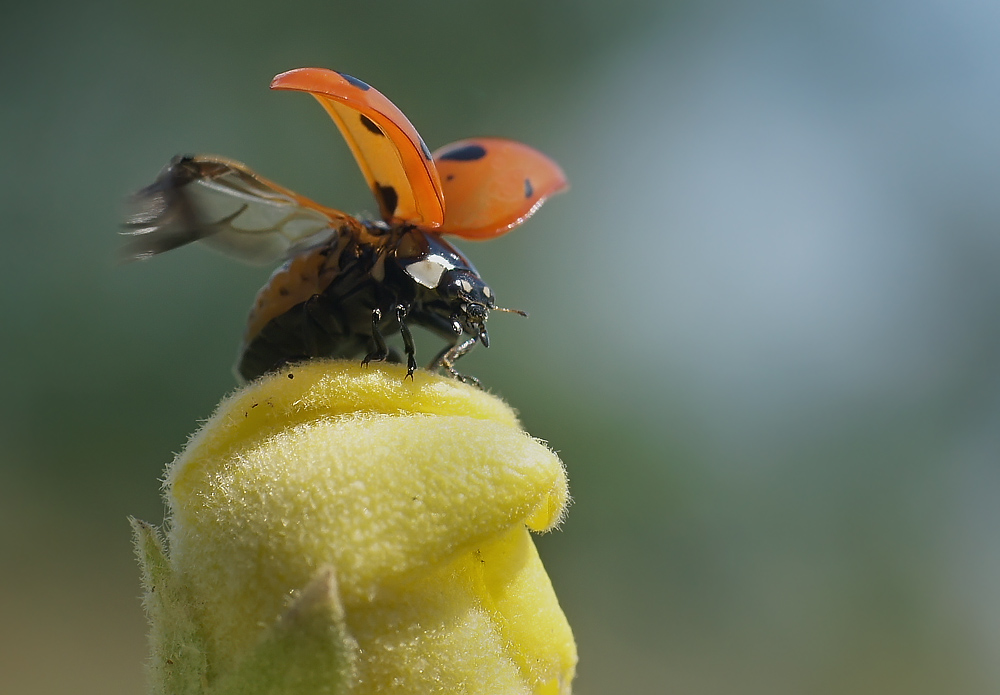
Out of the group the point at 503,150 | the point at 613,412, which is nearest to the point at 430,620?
the point at 503,150

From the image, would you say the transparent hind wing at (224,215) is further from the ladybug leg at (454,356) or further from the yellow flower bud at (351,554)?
the yellow flower bud at (351,554)

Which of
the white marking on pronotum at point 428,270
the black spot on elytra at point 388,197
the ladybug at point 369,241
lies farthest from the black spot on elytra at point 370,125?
the white marking on pronotum at point 428,270

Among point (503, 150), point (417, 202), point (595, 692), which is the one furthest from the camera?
point (595, 692)

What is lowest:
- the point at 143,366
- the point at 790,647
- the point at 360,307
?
the point at 790,647

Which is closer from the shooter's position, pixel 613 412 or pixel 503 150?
pixel 503 150

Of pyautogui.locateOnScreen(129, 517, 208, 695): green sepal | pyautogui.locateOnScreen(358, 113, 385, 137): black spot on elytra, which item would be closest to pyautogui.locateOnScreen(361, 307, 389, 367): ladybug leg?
pyautogui.locateOnScreen(358, 113, 385, 137): black spot on elytra

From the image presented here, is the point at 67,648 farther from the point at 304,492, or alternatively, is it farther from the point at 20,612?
the point at 304,492

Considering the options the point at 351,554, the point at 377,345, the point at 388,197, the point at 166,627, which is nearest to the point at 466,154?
the point at 388,197
